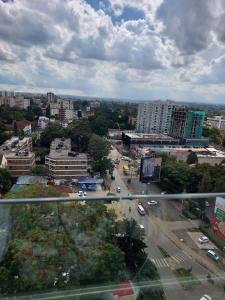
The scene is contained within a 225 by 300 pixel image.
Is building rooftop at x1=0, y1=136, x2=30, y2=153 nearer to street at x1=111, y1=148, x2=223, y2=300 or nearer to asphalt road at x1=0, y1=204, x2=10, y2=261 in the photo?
asphalt road at x1=0, y1=204, x2=10, y2=261

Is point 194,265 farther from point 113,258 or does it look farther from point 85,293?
point 85,293

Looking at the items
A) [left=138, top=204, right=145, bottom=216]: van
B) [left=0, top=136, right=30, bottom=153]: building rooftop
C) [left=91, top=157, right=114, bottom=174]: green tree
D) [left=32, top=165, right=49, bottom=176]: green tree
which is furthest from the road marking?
[left=0, top=136, right=30, bottom=153]: building rooftop

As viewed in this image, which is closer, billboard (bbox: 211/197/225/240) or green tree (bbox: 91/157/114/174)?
billboard (bbox: 211/197/225/240)

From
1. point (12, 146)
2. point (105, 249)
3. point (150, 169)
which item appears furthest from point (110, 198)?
point (12, 146)

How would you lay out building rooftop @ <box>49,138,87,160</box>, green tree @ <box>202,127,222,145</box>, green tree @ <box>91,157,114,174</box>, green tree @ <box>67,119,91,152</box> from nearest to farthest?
building rooftop @ <box>49,138,87,160</box> → green tree @ <box>91,157,114,174</box> → green tree @ <box>67,119,91,152</box> → green tree @ <box>202,127,222,145</box>

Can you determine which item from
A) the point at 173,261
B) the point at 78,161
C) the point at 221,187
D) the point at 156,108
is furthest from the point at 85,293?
the point at 156,108

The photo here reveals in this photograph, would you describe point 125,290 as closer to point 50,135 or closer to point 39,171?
point 39,171

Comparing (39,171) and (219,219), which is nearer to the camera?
(219,219)
